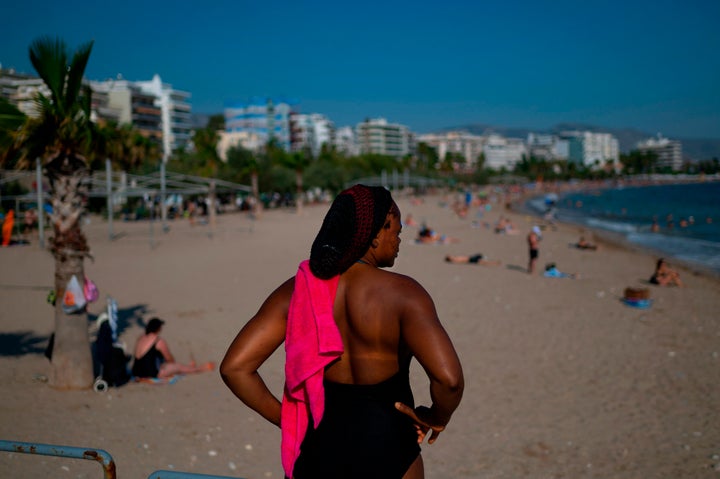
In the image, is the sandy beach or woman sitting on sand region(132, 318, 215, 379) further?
woman sitting on sand region(132, 318, 215, 379)

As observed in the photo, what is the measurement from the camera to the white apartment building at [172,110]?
107 meters

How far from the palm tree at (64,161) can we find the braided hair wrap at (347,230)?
5121 mm

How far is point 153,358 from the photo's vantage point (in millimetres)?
6949

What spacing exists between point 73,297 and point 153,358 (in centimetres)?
119

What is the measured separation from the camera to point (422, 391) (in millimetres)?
6816

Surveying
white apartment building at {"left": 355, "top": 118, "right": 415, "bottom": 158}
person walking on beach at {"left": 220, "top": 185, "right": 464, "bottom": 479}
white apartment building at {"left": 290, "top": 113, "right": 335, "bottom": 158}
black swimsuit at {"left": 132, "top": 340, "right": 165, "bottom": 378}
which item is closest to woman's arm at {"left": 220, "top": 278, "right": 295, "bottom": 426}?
person walking on beach at {"left": 220, "top": 185, "right": 464, "bottom": 479}

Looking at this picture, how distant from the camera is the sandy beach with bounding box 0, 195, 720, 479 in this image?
519cm

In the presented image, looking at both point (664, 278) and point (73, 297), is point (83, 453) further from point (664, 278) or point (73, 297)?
point (664, 278)

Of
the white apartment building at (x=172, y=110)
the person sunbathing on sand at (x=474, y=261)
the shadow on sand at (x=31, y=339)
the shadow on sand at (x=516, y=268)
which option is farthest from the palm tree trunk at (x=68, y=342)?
the white apartment building at (x=172, y=110)

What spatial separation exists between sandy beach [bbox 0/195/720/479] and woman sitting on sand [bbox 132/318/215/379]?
224 mm

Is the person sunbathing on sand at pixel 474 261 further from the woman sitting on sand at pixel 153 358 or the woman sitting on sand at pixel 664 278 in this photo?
the woman sitting on sand at pixel 153 358

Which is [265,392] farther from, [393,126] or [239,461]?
[393,126]

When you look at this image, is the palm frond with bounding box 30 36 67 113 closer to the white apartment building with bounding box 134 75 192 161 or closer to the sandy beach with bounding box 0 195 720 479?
the sandy beach with bounding box 0 195 720 479

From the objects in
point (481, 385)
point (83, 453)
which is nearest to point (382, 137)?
point (481, 385)
